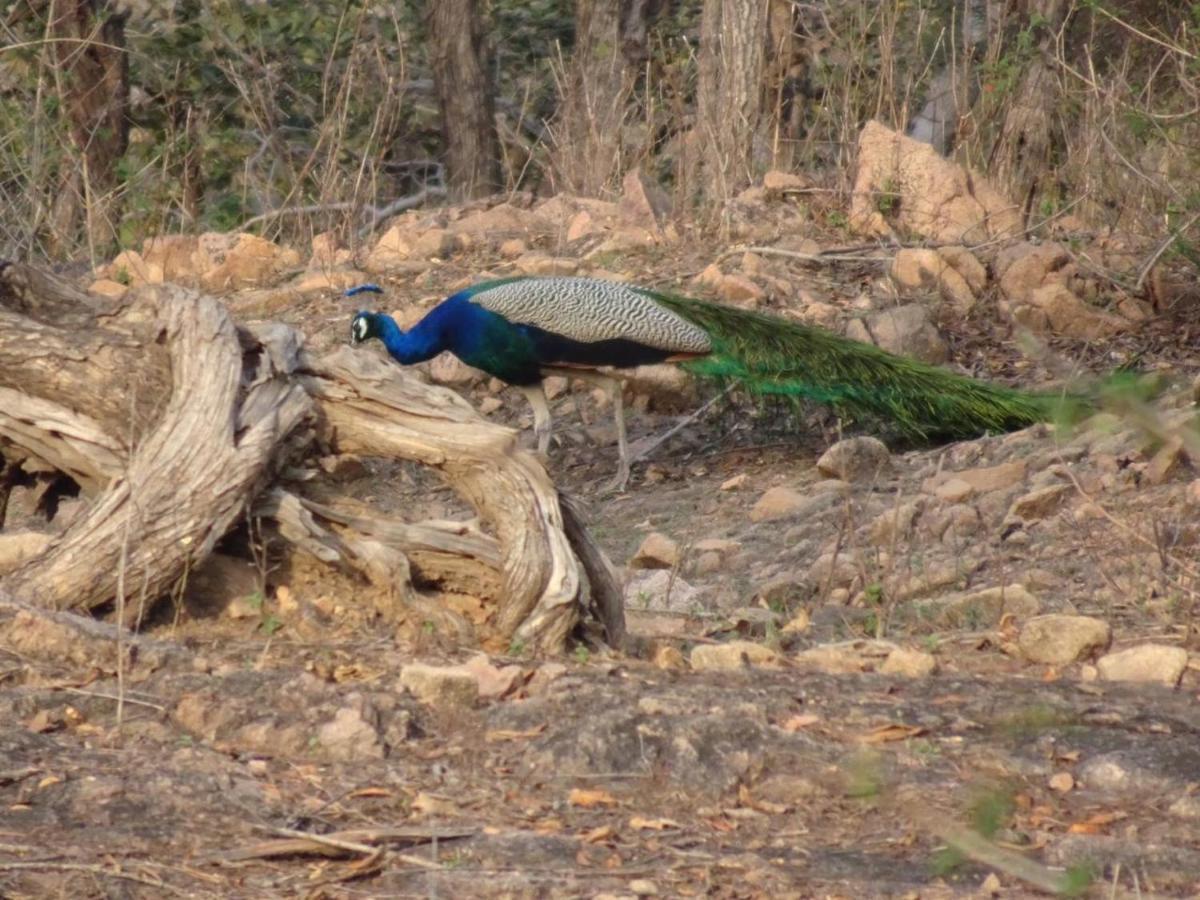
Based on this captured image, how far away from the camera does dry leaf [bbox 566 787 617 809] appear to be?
343 centimetres

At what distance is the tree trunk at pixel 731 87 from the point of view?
10.3 metres

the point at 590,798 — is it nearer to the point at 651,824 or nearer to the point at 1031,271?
the point at 651,824

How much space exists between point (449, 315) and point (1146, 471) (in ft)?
9.86

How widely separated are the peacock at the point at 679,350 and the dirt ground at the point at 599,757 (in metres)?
2.60

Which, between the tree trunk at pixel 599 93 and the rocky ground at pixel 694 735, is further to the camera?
the tree trunk at pixel 599 93

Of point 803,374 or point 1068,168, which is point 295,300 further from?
point 1068,168

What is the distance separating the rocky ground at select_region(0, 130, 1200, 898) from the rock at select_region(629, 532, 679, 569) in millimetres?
280

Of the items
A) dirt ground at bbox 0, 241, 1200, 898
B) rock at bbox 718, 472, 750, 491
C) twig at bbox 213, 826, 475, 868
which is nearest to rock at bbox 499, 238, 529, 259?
rock at bbox 718, 472, 750, 491

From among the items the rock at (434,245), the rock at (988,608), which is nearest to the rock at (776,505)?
the rock at (988,608)

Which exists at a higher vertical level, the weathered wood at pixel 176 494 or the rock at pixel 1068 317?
the weathered wood at pixel 176 494

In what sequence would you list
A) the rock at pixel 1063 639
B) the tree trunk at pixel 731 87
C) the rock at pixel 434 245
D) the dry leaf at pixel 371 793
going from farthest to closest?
the tree trunk at pixel 731 87, the rock at pixel 434 245, the rock at pixel 1063 639, the dry leaf at pixel 371 793

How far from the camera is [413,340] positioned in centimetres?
805

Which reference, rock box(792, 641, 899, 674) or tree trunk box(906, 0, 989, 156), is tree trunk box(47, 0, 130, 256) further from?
rock box(792, 641, 899, 674)

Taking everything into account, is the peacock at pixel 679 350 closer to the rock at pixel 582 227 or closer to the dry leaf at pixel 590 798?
the rock at pixel 582 227
